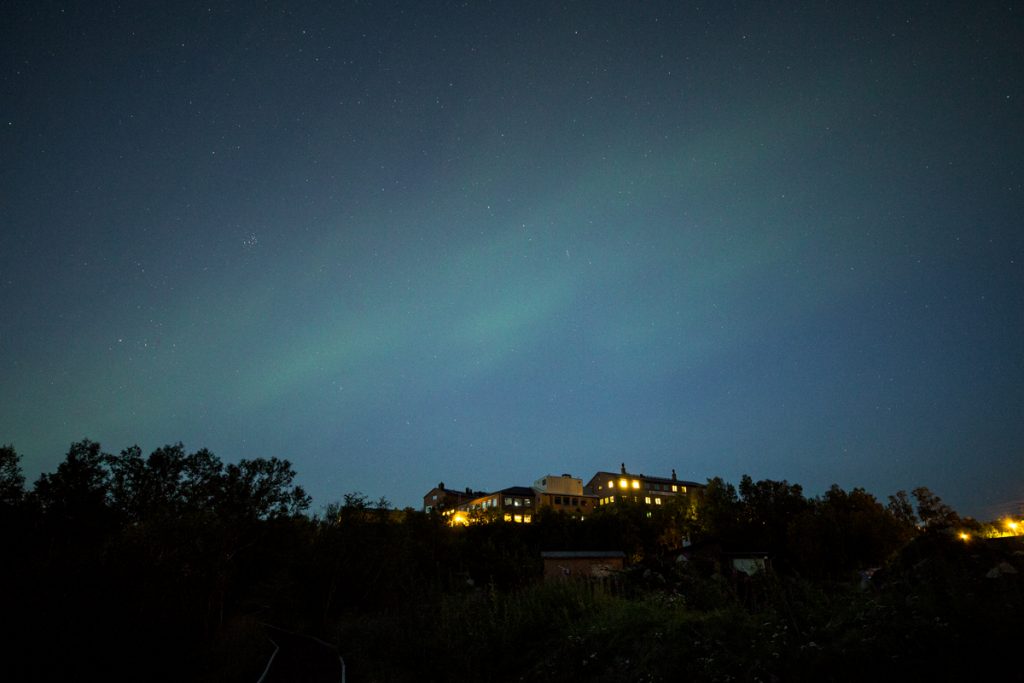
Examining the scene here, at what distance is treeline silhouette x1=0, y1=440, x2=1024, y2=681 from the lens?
747cm

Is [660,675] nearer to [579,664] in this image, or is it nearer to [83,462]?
[579,664]

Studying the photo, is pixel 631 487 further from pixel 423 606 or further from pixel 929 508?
pixel 423 606

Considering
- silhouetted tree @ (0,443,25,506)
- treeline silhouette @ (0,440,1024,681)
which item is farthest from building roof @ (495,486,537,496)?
silhouetted tree @ (0,443,25,506)

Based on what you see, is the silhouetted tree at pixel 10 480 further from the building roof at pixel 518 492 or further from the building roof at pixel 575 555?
the building roof at pixel 518 492

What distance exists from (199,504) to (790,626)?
4642 cm

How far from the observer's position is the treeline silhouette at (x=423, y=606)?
7.47m

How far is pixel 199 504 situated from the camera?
138 feet

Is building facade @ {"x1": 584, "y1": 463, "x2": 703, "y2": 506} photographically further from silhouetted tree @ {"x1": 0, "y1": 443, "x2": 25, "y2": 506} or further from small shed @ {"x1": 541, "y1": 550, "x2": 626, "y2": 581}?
silhouetted tree @ {"x1": 0, "y1": 443, "x2": 25, "y2": 506}

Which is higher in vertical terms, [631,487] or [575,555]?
[631,487]

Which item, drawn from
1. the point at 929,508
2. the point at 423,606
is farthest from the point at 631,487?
the point at 423,606

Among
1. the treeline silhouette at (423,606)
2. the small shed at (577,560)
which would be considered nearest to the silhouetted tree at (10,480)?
the treeline silhouette at (423,606)

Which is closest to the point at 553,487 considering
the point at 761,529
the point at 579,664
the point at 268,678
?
the point at 761,529

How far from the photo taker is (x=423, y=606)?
54.4 ft

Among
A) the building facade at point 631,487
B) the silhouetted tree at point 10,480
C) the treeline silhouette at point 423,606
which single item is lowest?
the treeline silhouette at point 423,606
